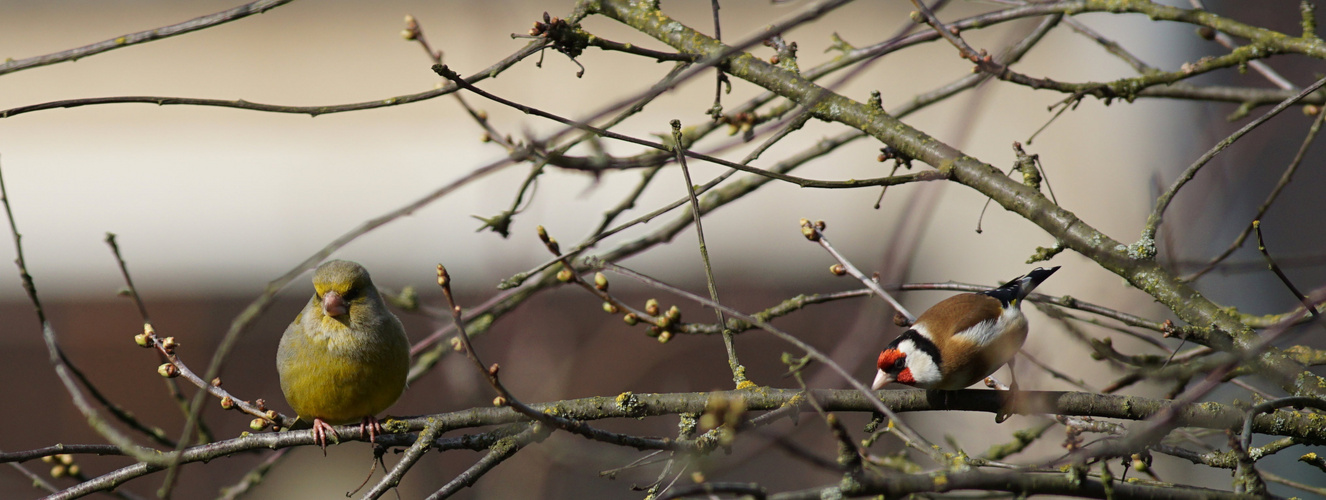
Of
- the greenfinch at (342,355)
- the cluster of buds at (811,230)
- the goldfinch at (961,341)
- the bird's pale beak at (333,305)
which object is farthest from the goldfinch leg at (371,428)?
the goldfinch at (961,341)

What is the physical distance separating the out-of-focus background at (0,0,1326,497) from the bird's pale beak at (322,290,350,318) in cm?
401

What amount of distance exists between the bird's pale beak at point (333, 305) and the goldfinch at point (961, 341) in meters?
1.72

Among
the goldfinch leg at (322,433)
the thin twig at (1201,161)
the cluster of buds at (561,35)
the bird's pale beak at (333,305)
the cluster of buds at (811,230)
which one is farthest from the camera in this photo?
the bird's pale beak at (333,305)

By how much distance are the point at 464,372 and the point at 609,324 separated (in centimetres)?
328

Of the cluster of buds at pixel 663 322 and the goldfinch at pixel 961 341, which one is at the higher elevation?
Result: the goldfinch at pixel 961 341

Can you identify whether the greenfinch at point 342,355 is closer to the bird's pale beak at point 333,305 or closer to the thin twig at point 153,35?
the bird's pale beak at point 333,305

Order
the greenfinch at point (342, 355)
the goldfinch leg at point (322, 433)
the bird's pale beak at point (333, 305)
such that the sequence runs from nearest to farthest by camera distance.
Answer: the goldfinch leg at point (322, 433), the greenfinch at point (342, 355), the bird's pale beak at point (333, 305)

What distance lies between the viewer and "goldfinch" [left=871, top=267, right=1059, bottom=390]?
10.1 feet

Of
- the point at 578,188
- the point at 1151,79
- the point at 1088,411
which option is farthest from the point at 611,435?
the point at 578,188

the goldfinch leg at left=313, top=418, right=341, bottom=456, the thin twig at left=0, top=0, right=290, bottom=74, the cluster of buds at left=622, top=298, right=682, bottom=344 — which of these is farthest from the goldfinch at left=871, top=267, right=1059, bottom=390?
the thin twig at left=0, top=0, right=290, bottom=74

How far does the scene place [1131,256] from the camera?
9.16 ft

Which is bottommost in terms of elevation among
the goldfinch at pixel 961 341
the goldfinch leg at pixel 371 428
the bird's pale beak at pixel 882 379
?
the goldfinch leg at pixel 371 428

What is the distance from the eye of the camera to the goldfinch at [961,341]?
3090 millimetres

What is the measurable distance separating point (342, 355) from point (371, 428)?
35 cm
